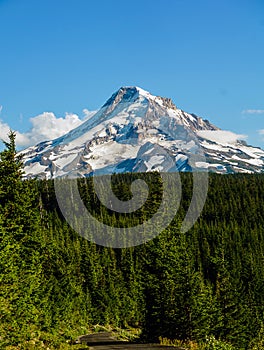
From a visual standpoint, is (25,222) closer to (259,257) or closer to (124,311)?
(124,311)

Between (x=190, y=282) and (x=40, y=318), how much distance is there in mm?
11424

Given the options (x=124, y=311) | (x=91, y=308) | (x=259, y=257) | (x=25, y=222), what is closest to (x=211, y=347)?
(x=25, y=222)

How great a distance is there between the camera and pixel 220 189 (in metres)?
184

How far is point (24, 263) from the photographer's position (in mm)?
29875

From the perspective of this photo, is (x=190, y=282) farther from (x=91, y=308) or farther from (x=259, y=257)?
(x=259, y=257)

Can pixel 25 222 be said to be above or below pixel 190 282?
above

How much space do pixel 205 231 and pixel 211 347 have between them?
11682 centimetres

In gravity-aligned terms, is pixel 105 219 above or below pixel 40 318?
above

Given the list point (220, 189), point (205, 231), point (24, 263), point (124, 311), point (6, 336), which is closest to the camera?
point (6, 336)

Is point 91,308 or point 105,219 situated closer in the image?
point 91,308

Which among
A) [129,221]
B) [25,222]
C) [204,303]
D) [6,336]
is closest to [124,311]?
[204,303]

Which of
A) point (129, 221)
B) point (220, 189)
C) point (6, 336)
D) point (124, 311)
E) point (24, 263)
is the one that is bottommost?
point (124, 311)

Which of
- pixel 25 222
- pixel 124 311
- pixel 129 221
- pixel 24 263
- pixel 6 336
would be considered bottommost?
pixel 124 311

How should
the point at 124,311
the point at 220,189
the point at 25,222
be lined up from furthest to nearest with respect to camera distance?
1. the point at 220,189
2. the point at 124,311
3. the point at 25,222
